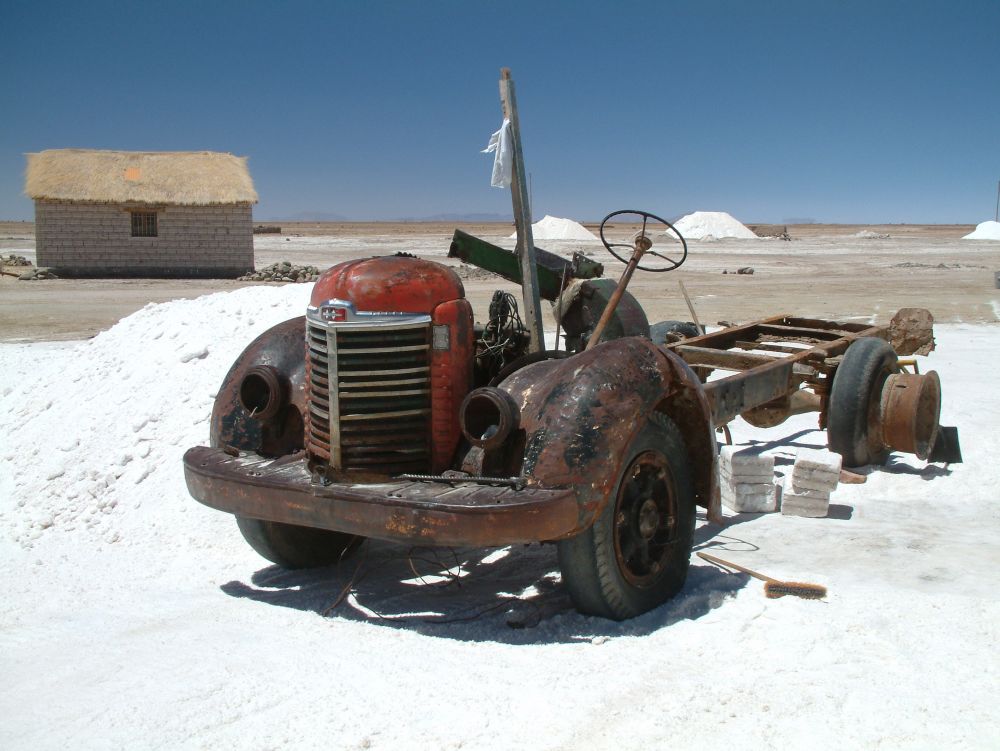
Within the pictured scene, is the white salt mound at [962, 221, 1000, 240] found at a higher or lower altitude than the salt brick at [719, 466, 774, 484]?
higher

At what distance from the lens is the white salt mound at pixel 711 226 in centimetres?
6203

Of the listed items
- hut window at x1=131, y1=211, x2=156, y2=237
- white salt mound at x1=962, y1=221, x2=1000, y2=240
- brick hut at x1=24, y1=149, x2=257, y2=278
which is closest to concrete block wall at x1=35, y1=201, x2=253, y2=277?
brick hut at x1=24, y1=149, x2=257, y2=278

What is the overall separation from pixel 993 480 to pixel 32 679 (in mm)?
6211

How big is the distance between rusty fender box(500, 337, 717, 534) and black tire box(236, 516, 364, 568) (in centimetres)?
152

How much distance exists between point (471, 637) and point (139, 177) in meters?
27.3

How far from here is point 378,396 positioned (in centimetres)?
445

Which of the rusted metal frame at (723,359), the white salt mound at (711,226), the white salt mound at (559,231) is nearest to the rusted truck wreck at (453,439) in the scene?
the rusted metal frame at (723,359)

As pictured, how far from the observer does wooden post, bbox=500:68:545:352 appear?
586 cm

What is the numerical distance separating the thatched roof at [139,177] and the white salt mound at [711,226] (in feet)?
122

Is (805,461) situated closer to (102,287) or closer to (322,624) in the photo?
(322,624)

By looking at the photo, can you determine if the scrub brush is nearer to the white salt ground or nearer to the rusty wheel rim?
the white salt ground

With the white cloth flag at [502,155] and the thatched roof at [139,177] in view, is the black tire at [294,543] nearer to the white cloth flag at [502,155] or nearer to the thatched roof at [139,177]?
the white cloth flag at [502,155]

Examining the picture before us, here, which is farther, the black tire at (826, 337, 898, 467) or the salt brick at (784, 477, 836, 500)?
the black tire at (826, 337, 898, 467)

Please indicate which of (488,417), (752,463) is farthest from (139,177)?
(488,417)
